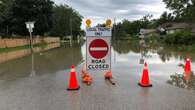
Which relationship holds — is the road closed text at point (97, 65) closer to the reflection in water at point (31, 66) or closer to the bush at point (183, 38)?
the reflection in water at point (31, 66)

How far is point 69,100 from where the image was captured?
7.32 meters

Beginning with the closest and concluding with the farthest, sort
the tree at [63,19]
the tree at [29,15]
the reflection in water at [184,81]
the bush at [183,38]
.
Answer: the reflection in water at [184,81] < the tree at [29,15] < the bush at [183,38] < the tree at [63,19]

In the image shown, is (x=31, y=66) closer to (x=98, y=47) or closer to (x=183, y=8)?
(x=98, y=47)

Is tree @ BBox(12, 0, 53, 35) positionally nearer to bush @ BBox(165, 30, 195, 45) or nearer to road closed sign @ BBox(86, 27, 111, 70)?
bush @ BBox(165, 30, 195, 45)

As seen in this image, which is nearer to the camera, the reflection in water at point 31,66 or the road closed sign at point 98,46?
the road closed sign at point 98,46

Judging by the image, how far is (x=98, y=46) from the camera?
10.0 meters

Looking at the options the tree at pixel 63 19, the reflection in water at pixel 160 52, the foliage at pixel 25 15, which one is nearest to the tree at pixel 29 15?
the foliage at pixel 25 15

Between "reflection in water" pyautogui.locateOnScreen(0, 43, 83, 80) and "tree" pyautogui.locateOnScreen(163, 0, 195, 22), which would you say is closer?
"reflection in water" pyautogui.locateOnScreen(0, 43, 83, 80)

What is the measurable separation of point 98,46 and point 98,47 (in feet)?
0.15

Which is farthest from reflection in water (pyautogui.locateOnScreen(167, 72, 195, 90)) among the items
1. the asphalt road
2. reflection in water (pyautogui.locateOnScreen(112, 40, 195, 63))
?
reflection in water (pyautogui.locateOnScreen(112, 40, 195, 63))

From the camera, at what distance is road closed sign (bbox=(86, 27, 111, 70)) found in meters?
9.88

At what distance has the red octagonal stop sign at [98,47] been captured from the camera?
993cm

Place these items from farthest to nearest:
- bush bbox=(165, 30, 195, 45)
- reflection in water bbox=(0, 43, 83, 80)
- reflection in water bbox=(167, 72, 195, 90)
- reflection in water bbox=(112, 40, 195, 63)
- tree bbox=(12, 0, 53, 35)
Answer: bush bbox=(165, 30, 195, 45) < tree bbox=(12, 0, 53, 35) < reflection in water bbox=(112, 40, 195, 63) < reflection in water bbox=(0, 43, 83, 80) < reflection in water bbox=(167, 72, 195, 90)

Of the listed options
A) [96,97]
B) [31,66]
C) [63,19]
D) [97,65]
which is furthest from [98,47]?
[63,19]
